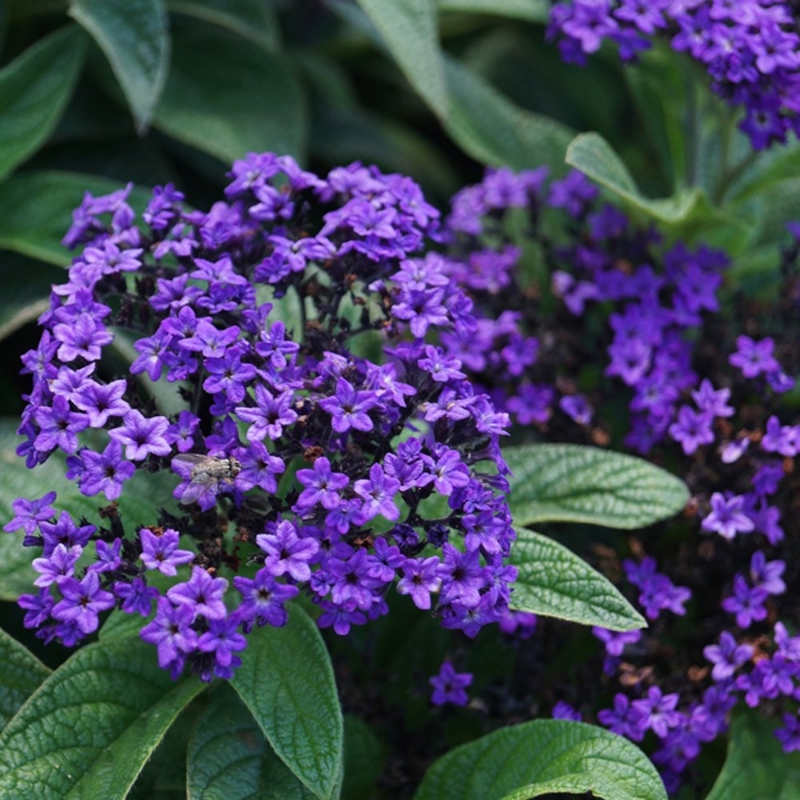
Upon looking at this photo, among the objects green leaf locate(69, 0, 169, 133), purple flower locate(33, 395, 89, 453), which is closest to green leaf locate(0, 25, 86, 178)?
green leaf locate(69, 0, 169, 133)

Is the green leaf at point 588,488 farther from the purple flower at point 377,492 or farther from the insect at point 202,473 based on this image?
the insect at point 202,473

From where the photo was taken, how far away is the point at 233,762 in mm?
1981

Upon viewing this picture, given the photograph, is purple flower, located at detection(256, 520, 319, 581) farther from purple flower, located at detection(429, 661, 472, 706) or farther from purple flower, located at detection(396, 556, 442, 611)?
purple flower, located at detection(429, 661, 472, 706)

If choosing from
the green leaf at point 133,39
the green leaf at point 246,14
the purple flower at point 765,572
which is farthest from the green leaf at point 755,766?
the green leaf at point 246,14

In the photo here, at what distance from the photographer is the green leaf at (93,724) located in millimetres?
1859

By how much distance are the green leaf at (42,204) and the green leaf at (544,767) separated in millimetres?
1486

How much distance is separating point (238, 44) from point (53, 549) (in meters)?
2.03

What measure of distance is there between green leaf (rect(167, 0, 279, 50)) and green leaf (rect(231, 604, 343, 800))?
189 centimetres

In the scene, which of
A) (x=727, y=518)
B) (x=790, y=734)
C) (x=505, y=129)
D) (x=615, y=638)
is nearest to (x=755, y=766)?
(x=790, y=734)

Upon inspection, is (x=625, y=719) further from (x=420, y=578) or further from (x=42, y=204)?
(x=42, y=204)

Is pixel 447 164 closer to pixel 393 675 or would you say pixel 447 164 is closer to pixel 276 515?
pixel 393 675

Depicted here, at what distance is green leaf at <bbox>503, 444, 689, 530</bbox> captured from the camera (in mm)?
2262

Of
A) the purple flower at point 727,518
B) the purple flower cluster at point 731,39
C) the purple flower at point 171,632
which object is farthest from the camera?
the purple flower cluster at point 731,39

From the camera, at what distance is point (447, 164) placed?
402 cm
